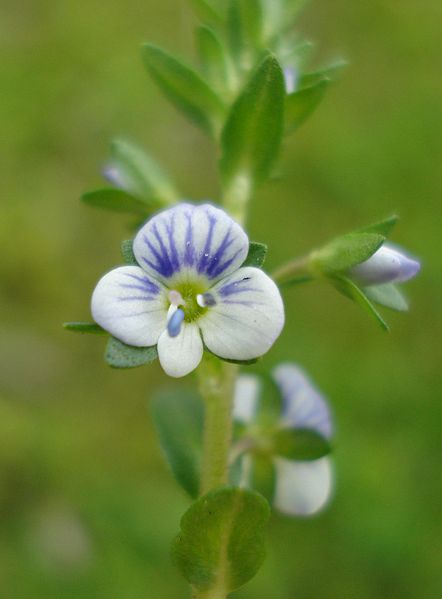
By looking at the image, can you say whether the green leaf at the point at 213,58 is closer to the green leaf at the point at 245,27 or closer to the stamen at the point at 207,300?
the green leaf at the point at 245,27

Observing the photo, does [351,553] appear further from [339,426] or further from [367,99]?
[367,99]

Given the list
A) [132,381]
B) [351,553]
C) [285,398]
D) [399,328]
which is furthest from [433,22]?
[285,398]

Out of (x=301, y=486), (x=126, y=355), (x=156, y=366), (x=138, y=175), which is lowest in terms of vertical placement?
(x=156, y=366)

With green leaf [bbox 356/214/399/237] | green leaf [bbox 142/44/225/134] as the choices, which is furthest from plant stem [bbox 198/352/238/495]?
green leaf [bbox 142/44/225/134]

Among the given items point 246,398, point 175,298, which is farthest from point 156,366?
point 175,298

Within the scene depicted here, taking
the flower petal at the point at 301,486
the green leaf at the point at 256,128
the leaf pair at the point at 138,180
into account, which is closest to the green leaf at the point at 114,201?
the leaf pair at the point at 138,180

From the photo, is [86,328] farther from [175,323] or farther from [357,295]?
[357,295]
